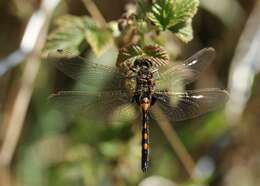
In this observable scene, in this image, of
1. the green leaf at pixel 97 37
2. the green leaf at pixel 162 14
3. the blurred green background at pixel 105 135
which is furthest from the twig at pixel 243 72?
the green leaf at pixel 162 14

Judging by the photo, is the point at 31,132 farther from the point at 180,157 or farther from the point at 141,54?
the point at 141,54

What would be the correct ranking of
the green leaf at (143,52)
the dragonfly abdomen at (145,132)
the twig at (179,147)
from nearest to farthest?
the green leaf at (143,52), the dragonfly abdomen at (145,132), the twig at (179,147)

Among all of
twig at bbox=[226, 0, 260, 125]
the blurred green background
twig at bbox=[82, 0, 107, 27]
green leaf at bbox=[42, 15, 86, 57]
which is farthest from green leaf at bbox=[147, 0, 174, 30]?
twig at bbox=[226, 0, 260, 125]

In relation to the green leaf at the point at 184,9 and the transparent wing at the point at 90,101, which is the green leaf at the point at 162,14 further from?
the transparent wing at the point at 90,101

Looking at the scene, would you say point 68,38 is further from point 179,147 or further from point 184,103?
point 179,147

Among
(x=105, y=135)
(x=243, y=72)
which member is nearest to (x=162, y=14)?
(x=105, y=135)

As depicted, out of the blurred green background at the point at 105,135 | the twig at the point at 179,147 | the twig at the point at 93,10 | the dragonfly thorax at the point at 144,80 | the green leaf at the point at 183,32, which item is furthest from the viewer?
the twig at the point at 179,147
